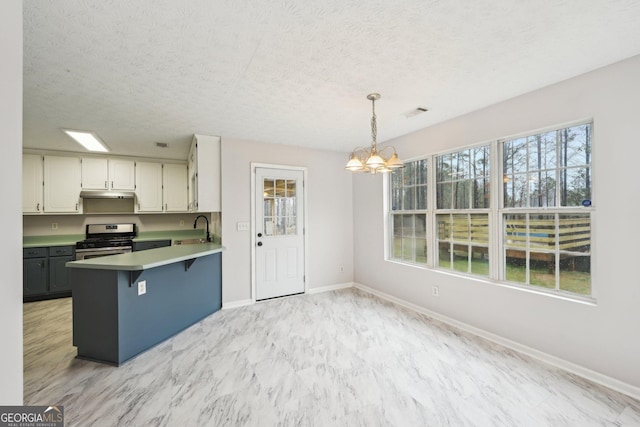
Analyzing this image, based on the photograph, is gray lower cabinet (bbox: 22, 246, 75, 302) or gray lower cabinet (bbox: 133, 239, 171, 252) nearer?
gray lower cabinet (bbox: 22, 246, 75, 302)

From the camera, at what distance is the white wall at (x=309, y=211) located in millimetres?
3877

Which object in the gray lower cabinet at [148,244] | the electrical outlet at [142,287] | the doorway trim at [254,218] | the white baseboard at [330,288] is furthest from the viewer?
the gray lower cabinet at [148,244]

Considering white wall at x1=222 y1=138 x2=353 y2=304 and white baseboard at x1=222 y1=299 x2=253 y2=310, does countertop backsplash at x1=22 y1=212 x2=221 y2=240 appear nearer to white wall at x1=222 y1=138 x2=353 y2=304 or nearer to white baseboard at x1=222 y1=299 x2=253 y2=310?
white wall at x1=222 y1=138 x2=353 y2=304

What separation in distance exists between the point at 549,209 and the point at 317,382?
2659mm

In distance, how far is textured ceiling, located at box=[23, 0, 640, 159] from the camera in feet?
4.99

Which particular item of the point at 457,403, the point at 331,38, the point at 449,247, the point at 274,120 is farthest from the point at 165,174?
the point at 457,403

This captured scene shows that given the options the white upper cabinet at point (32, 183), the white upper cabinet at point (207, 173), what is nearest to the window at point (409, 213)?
the white upper cabinet at point (207, 173)

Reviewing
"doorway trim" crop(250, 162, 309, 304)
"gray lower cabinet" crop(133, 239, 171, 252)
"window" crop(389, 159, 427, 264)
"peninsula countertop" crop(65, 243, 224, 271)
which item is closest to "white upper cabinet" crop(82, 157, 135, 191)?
"gray lower cabinet" crop(133, 239, 171, 252)

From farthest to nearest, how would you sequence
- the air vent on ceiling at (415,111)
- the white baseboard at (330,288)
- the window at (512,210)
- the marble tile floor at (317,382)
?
the white baseboard at (330,288) → the air vent on ceiling at (415,111) → the window at (512,210) → the marble tile floor at (317,382)

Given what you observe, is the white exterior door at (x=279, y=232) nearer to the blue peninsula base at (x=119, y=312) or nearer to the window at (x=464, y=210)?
the blue peninsula base at (x=119, y=312)

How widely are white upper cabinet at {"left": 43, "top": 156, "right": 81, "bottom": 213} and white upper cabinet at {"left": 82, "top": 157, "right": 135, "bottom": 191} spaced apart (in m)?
0.12

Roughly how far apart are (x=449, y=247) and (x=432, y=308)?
0.85 metres

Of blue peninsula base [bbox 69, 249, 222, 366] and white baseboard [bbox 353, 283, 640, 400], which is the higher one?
blue peninsula base [bbox 69, 249, 222, 366]
